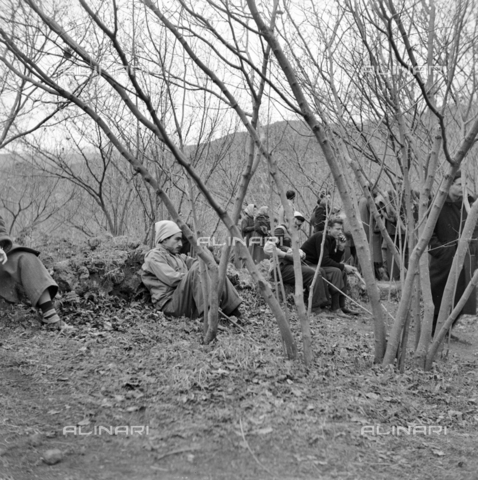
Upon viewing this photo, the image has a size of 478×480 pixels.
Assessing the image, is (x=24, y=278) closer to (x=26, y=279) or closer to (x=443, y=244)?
(x=26, y=279)

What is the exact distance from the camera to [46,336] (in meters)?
5.30

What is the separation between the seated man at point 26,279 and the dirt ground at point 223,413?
0.46 metres

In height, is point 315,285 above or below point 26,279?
below

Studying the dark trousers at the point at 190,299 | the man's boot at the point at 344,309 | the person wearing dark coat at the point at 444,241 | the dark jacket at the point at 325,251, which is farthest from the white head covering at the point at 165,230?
the person wearing dark coat at the point at 444,241

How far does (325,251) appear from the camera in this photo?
8250 mm

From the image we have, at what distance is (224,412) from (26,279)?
9.47ft

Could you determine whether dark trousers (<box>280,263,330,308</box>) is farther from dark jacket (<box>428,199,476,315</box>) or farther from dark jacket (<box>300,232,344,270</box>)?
dark jacket (<box>428,199,476,315</box>)

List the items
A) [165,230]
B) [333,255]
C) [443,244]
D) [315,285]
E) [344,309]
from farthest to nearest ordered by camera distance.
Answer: [333,255] < [344,309] < [315,285] < [165,230] < [443,244]

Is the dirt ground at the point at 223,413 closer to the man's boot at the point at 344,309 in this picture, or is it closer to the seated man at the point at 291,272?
the seated man at the point at 291,272

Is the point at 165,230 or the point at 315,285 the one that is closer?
the point at 165,230

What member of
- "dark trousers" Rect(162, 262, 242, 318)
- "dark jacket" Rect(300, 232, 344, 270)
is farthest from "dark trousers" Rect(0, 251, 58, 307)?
"dark jacket" Rect(300, 232, 344, 270)

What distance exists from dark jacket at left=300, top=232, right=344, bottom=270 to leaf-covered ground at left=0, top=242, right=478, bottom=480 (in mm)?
3002

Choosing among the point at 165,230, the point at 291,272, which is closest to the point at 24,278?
the point at 165,230

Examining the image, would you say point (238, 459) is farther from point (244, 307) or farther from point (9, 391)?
point (244, 307)
